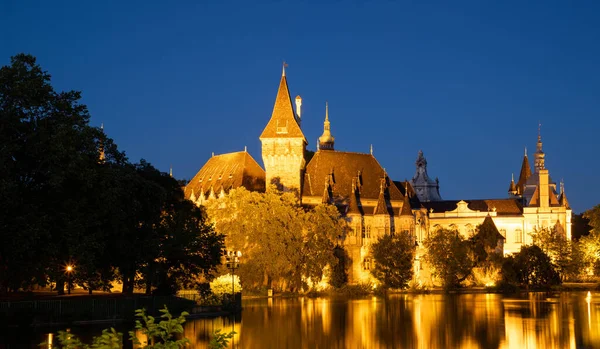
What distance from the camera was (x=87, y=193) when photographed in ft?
148

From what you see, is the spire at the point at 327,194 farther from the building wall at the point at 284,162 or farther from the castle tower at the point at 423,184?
the castle tower at the point at 423,184

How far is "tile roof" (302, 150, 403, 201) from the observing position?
117688mm

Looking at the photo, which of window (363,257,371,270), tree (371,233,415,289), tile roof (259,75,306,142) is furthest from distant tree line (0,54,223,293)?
tile roof (259,75,306,142)

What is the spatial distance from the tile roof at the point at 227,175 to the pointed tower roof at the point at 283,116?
839 centimetres

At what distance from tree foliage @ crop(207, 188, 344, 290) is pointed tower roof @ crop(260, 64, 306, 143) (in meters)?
20.3

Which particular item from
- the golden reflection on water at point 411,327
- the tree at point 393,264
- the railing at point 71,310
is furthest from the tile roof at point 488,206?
the railing at point 71,310

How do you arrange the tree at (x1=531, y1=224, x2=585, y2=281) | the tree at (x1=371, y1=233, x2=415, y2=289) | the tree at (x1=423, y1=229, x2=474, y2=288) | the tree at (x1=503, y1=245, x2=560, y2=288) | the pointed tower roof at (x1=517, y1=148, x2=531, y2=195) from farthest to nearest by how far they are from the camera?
the pointed tower roof at (x1=517, y1=148, x2=531, y2=195) → the tree at (x1=531, y1=224, x2=585, y2=281) → the tree at (x1=423, y1=229, x2=474, y2=288) → the tree at (x1=371, y1=233, x2=415, y2=289) → the tree at (x1=503, y1=245, x2=560, y2=288)

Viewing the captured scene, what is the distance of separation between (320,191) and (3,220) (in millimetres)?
78074

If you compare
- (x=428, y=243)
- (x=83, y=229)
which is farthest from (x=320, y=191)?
(x=83, y=229)

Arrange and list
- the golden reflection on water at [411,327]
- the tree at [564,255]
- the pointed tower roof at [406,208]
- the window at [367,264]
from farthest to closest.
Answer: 1. the pointed tower roof at [406,208]
2. the window at [367,264]
3. the tree at [564,255]
4. the golden reflection on water at [411,327]

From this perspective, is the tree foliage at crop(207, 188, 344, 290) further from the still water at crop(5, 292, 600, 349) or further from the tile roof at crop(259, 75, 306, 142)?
the still water at crop(5, 292, 600, 349)

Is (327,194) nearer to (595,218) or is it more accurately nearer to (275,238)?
(275,238)

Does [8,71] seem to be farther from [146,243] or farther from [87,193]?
[146,243]

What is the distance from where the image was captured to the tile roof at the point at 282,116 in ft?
377
